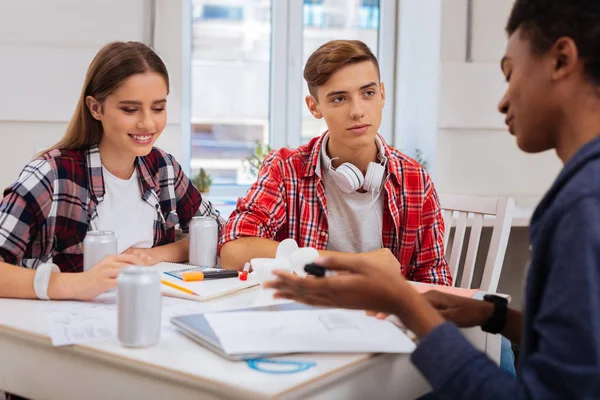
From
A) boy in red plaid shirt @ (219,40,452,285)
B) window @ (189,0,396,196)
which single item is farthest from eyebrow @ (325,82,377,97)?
window @ (189,0,396,196)

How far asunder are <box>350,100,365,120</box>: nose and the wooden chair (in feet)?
1.58

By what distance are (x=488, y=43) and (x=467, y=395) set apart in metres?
2.61

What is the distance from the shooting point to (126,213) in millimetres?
1730

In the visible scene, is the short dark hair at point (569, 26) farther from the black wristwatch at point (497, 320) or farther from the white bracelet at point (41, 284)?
the white bracelet at point (41, 284)

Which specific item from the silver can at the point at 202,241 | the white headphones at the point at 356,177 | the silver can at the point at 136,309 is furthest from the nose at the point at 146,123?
the silver can at the point at 136,309

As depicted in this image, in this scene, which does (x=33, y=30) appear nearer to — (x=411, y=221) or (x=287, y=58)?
(x=287, y=58)

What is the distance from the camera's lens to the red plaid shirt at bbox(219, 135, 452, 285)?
182cm

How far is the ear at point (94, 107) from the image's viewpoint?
170cm

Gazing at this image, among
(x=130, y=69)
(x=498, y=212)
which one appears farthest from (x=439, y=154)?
(x=130, y=69)

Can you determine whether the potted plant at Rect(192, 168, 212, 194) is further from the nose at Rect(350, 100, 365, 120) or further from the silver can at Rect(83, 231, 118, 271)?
the silver can at Rect(83, 231, 118, 271)

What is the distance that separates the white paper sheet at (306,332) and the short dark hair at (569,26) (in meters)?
0.47

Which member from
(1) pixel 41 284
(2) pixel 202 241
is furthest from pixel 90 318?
(2) pixel 202 241

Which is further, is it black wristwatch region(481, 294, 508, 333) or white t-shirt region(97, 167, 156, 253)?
white t-shirt region(97, 167, 156, 253)

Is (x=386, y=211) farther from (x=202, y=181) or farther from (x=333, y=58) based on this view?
(x=202, y=181)
